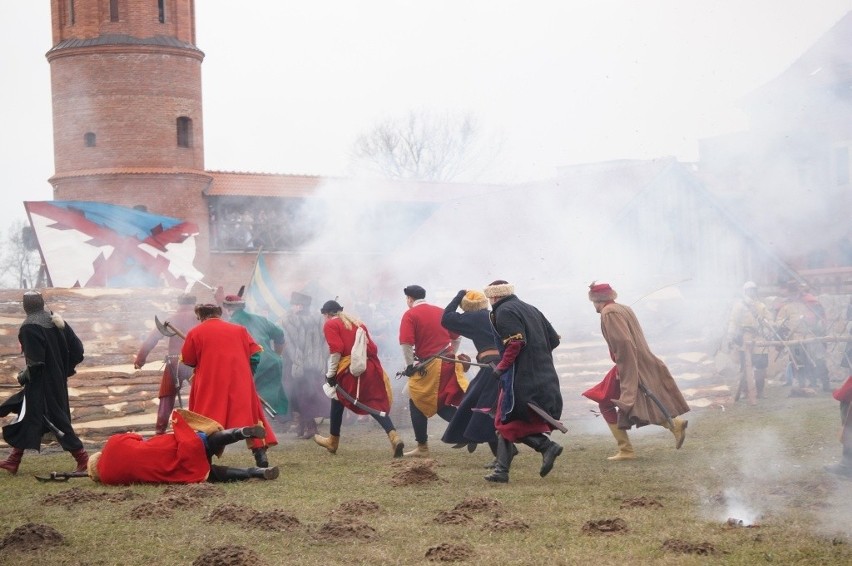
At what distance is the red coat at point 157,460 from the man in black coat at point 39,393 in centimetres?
122

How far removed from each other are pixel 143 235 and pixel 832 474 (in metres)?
23.7

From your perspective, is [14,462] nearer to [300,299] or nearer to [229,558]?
[229,558]

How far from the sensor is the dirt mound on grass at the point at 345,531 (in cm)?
676

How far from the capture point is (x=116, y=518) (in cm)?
749

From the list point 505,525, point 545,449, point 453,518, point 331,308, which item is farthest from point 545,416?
point 331,308

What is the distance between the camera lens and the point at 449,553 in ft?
20.2

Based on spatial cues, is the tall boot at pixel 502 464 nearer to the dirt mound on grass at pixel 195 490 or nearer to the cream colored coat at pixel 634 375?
the cream colored coat at pixel 634 375

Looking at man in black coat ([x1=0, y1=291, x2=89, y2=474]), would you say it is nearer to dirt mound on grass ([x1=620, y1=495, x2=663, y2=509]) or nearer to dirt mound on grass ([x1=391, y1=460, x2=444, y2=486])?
dirt mound on grass ([x1=391, y1=460, x2=444, y2=486])

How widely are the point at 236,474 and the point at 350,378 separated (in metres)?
2.64

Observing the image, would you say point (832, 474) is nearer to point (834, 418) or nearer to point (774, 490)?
point (774, 490)

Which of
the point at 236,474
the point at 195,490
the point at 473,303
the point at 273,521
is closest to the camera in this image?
the point at 273,521

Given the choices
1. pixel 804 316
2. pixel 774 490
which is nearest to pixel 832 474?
pixel 774 490

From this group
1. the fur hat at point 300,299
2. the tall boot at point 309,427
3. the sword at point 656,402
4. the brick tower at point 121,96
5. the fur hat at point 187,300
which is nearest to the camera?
the sword at point 656,402

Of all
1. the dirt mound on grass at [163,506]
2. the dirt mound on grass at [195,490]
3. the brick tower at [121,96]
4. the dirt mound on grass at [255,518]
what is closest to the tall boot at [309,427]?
the dirt mound on grass at [195,490]
